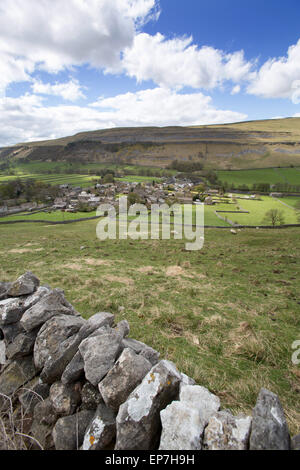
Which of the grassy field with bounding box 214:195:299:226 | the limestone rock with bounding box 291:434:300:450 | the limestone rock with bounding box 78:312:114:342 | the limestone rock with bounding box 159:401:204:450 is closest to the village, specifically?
the grassy field with bounding box 214:195:299:226

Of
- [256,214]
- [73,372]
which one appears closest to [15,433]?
[73,372]

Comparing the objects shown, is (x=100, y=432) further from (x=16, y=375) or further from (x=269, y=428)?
→ (x=16, y=375)

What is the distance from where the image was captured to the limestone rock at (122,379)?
2.54 meters

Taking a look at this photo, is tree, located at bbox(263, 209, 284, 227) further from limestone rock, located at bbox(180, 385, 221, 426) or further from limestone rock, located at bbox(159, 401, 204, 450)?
limestone rock, located at bbox(159, 401, 204, 450)

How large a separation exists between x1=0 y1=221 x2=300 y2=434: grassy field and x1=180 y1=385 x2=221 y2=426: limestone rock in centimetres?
180

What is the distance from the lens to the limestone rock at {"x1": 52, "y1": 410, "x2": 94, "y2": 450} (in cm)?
241

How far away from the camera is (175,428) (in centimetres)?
213

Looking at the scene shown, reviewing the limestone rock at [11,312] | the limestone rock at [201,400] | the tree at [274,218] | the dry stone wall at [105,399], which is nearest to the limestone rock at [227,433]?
the dry stone wall at [105,399]

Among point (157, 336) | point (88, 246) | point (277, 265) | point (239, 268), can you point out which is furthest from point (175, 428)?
point (88, 246)

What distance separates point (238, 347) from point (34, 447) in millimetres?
4844

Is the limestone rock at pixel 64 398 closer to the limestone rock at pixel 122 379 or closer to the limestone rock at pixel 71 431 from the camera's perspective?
the limestone rock at pixel 71 431

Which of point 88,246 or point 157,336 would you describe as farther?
point 88,246

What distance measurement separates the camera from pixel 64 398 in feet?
9.38
